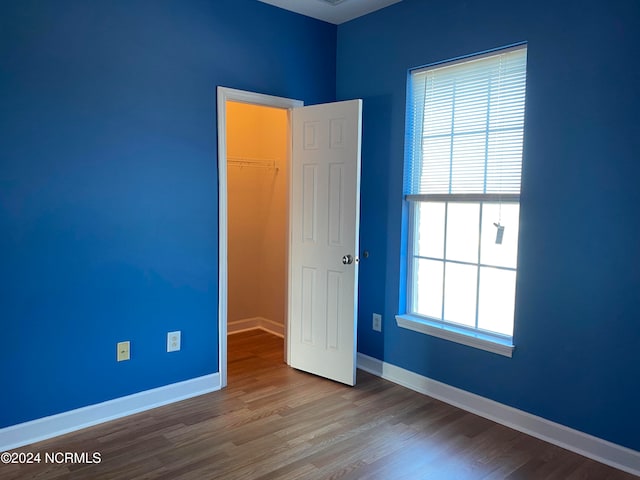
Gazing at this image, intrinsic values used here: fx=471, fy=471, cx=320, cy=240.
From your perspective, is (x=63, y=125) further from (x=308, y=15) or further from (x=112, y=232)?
(x=308, y=15)

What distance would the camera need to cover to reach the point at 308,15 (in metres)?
3.69

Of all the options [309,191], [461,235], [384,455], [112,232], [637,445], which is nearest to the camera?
[637,445]

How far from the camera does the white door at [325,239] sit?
3367mm

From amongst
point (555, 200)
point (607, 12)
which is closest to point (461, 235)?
point (555, 200)

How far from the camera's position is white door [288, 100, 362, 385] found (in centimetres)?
337

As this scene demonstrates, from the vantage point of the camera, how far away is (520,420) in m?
2.81

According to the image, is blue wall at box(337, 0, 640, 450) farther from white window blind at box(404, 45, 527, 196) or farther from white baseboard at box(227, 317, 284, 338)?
white baseboard at box(227, 317, 284, 338)

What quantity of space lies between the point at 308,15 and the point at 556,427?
3321 millimetres

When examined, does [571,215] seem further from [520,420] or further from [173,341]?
[173,341]

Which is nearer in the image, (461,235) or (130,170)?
(130,170)

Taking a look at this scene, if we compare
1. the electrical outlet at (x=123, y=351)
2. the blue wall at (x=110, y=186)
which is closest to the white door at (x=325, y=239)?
the blue wall at (x=110, y=186)

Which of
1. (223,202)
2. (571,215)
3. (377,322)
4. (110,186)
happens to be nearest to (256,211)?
(223,202)

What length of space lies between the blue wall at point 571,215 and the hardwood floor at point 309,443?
0.98ft

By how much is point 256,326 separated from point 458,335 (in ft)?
7.84
